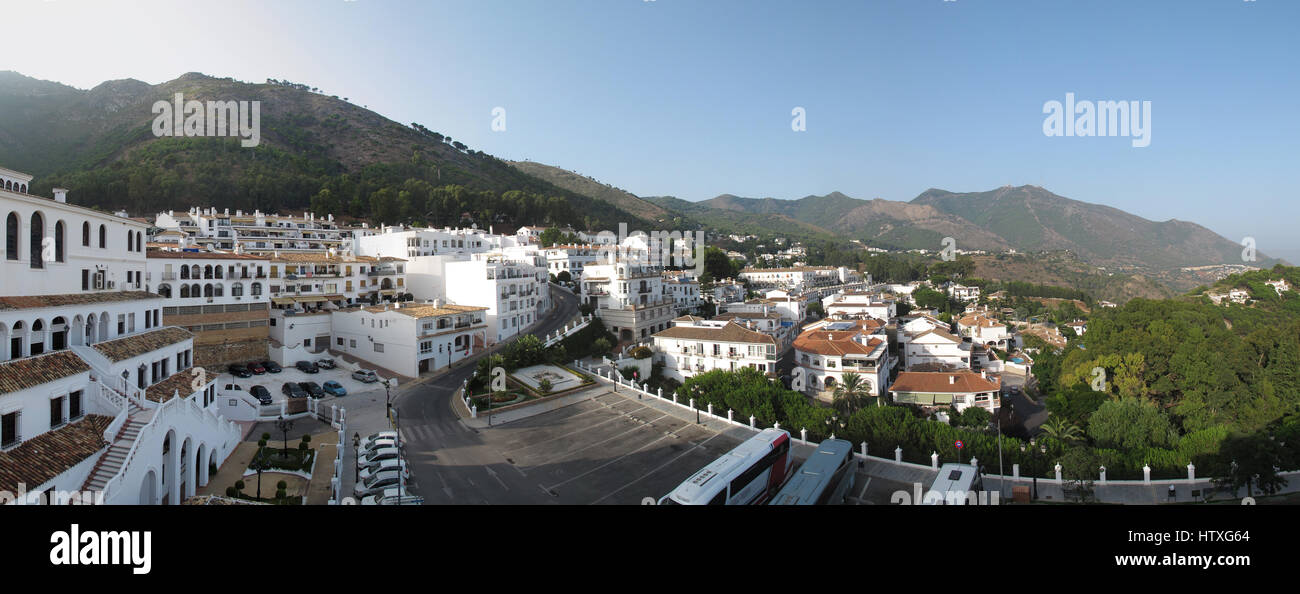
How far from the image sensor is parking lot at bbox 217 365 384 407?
27234 millimetres

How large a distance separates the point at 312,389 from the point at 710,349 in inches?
891

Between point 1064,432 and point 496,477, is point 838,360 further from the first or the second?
point 496,477

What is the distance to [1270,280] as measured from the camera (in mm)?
61938

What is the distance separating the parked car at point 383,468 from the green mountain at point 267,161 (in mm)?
62147

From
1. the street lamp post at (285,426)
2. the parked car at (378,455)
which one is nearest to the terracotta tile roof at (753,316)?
the parked car at (378,455)

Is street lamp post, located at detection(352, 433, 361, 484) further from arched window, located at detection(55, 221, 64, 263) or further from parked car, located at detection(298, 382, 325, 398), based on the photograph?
arched window, located at detection(55, 221, 64, 263)

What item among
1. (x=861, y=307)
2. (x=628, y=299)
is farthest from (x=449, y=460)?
(x=861, y=307)

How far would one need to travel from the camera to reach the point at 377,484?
16.7m

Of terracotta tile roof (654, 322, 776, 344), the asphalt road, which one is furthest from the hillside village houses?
terracotta tile roof (654, 322, 776, 344)

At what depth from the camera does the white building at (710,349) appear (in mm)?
36125

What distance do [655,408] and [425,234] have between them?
33.7 m

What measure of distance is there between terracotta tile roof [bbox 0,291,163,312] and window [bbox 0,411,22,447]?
3.13 m
